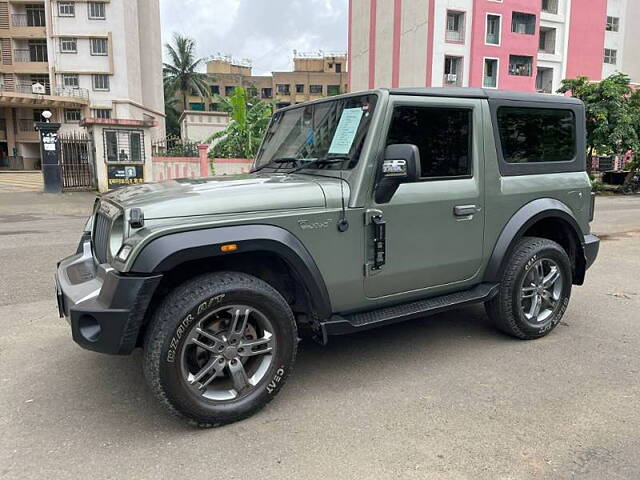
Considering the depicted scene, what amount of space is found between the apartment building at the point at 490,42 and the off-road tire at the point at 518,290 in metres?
32.2

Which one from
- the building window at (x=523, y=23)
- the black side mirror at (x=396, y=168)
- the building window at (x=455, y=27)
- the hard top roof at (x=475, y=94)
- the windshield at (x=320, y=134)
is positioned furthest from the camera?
the building window at (x=523, y=23)

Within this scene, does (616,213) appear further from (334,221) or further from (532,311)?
(334,221)

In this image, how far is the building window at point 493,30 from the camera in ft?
116

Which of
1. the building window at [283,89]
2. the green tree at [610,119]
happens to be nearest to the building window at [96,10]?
the green tree at [610,119]

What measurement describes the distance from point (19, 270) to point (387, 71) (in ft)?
122

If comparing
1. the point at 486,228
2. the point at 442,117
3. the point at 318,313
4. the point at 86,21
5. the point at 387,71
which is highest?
the point at 86,21

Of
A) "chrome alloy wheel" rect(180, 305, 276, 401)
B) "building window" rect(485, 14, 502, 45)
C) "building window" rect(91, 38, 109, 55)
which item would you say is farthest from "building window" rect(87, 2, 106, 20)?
"chrome alloy wheel" rect(180, 305, 276, 401)

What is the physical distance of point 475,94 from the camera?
3.89m

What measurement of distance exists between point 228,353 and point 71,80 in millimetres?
42720

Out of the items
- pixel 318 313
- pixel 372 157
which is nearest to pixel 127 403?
pixel 318 313

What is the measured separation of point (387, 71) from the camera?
1581 inches

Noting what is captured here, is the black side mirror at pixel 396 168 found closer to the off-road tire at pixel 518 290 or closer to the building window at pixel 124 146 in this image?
the off-road tire at pixel 518 290

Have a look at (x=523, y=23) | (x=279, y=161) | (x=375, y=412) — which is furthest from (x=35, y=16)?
(x=375, y=412)

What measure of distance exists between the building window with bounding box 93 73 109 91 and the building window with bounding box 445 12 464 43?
24.8 m
